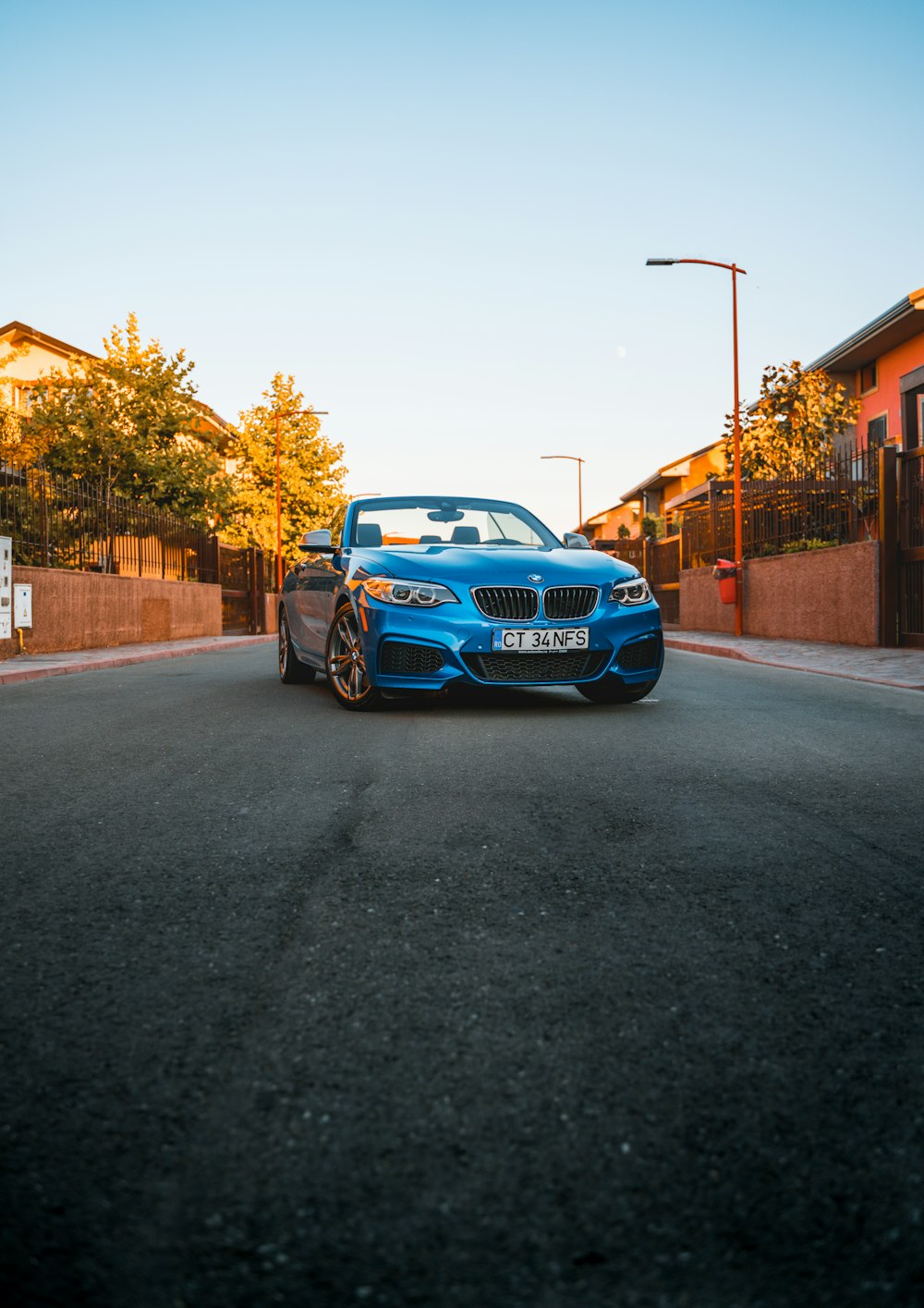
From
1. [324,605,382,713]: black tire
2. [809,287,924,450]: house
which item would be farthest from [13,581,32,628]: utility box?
[809,287,924,450]: house

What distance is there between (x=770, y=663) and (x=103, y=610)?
1134 centimetres

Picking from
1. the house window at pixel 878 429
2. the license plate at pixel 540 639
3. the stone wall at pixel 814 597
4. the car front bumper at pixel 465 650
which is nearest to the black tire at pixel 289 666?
the car front bumper at pixel 465 650

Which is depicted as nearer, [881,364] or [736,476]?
[736,476]

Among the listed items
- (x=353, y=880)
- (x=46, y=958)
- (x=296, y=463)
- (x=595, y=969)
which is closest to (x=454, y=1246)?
(x=595, y=969)

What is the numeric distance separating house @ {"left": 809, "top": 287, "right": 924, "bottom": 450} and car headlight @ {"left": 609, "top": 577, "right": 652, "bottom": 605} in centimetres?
2101

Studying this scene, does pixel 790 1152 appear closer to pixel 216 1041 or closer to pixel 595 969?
pixel 595 969

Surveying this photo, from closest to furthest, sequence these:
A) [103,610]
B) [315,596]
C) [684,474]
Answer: [315,596]
[103,610]
[684,474]

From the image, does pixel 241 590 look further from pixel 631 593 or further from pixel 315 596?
pixel 631 593

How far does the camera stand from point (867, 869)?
3234 mm

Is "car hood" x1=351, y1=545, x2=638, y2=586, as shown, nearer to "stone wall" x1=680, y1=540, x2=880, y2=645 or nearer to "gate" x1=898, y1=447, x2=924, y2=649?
"gate" x1=898, y1=447, x2=924, y2=649

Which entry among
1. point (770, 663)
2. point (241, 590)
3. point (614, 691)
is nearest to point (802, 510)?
point (770, 663)

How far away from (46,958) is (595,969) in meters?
1.19

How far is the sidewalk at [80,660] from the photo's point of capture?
40.1ft

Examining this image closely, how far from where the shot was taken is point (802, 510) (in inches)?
740
